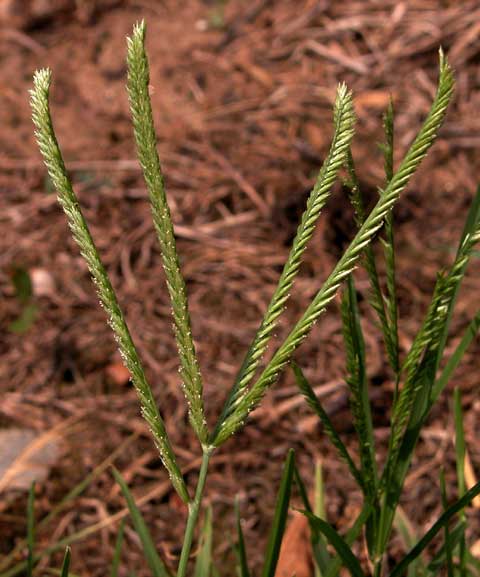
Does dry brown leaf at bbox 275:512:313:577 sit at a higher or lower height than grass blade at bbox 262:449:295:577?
lower

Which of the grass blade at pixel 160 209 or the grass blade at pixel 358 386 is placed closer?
the grass blade at pixel 160 209

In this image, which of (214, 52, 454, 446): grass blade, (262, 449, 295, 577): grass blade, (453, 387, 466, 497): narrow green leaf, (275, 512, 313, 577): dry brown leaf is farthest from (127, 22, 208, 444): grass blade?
(275, 512, 313, 577): dry brown leaf

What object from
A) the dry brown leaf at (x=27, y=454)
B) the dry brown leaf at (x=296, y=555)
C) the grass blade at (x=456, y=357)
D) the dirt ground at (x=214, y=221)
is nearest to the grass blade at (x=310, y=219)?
the grass blade at (x=456, y=357)

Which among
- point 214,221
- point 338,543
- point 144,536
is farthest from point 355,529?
point 214,221

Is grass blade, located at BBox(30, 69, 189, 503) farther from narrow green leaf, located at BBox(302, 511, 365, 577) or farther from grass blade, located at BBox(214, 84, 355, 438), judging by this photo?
narrow green leaf, located at BBox(302, 511, 365, 577)

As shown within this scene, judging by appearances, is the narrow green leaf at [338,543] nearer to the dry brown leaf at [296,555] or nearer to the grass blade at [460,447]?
the grass blade at [460,447]

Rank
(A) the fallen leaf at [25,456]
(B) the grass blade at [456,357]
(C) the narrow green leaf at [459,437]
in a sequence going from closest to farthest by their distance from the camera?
1. (B) the grass blade at [456,357]
2. (C) the narrow green leaf at [459,437]
3. (A) the fallen leaf at [25,456]

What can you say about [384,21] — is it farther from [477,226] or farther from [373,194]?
[477,226]

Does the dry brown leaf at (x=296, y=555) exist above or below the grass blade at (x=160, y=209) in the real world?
below
